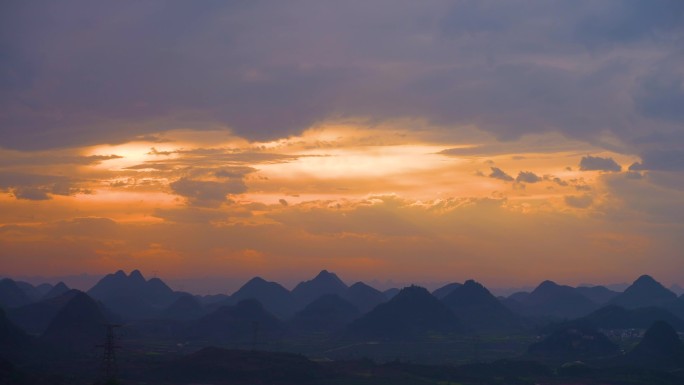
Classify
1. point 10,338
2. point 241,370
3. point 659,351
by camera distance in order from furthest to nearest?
point 659,351
point 10,338
point 241,370

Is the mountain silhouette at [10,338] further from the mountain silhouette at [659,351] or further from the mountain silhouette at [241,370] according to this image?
the mountain silhouette at [659,351]

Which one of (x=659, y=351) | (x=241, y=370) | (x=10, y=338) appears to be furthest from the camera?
(x=659, y=351)

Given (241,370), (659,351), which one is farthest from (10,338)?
(659,351)

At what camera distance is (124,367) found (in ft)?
515

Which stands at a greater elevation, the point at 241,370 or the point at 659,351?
the point at 241,370

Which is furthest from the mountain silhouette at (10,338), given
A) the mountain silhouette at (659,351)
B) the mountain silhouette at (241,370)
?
the mountain silhouette at (659,351)

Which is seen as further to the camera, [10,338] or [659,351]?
[659,351]

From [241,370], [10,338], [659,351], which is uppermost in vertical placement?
[10,338]

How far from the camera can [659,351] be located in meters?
180

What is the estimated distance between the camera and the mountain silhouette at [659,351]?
173775 millimetres

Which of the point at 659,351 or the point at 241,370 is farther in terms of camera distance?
the point at 659,351

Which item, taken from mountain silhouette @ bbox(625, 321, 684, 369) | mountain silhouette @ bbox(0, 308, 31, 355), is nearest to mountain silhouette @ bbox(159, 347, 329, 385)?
mountain silhouette @ bbox(0, 308, 31, 355)

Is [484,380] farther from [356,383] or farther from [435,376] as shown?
[356,383]

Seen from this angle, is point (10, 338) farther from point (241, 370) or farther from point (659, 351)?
point (659, 351)
